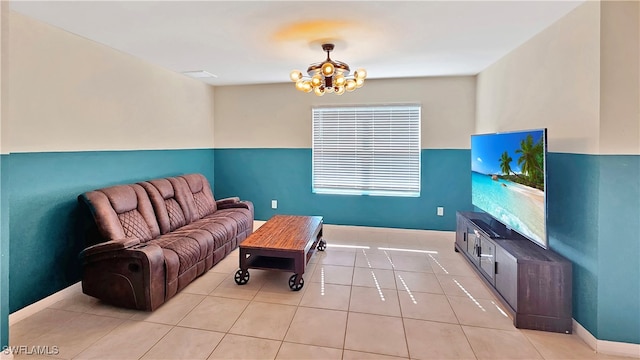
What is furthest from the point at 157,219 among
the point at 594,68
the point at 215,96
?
the point at 594,68

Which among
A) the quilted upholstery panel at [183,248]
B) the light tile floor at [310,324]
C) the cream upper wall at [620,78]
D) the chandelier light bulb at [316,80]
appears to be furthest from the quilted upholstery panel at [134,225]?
the cream upper wall at [620,78]

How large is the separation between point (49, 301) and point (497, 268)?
394 centimetres

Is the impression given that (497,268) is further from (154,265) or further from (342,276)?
(154,265)

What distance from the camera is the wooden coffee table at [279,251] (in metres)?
2.74

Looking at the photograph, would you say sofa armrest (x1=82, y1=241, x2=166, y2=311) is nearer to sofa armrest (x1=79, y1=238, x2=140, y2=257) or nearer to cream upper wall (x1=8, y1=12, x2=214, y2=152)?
sofa armrest (x1=79, y1=238, x2=140, y2=257)

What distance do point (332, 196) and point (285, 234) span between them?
190 cm

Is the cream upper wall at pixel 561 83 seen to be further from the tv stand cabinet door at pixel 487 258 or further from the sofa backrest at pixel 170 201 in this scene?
the sofa backrest at pixel 170 201

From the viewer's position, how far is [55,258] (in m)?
2.60

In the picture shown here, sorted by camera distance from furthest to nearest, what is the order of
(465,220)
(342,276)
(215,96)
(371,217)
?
(215,96)
(371,217)
(465,220)
(342,276)

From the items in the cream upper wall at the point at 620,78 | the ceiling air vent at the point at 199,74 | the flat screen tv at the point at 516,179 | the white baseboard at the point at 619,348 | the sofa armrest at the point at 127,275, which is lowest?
the white baseboard at the point at 619,348

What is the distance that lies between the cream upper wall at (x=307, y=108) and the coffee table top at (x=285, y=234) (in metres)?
1.73

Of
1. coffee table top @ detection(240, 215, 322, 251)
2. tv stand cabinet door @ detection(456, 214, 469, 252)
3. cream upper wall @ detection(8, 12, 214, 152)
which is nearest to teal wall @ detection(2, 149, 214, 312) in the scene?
cream upper wall @ detection(8, 12, 214, 152)

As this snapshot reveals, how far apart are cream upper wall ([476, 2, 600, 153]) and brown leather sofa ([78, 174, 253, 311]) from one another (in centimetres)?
341

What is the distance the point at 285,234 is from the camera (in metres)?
3.15
